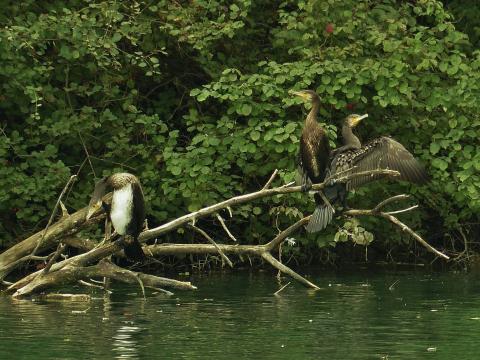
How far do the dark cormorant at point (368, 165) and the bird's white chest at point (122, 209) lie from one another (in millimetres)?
1596

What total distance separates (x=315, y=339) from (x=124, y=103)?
625cm

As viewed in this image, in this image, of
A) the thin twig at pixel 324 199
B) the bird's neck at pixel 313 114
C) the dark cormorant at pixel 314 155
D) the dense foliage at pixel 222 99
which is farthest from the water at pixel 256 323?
the bird's neck at pixel 313 114

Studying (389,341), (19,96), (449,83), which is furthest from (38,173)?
(389,341)

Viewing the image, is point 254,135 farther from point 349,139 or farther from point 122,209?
point 122,209

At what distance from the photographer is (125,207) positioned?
12062 millimetres

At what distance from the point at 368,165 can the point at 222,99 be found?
318 cm

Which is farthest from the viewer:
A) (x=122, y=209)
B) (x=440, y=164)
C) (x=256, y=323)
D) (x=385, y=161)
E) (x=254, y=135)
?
(x=440, y=164)

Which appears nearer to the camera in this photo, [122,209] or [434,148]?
[122,209]

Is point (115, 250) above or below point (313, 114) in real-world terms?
below

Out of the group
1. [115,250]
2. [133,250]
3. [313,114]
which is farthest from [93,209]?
[313,114]

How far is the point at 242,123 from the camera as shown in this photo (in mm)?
16109

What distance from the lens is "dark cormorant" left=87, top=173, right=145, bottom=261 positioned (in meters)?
11.9

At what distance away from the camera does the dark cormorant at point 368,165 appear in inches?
478

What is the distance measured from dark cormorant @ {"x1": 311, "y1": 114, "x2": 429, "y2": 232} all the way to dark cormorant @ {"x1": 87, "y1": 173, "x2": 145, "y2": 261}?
1508 millimetres
